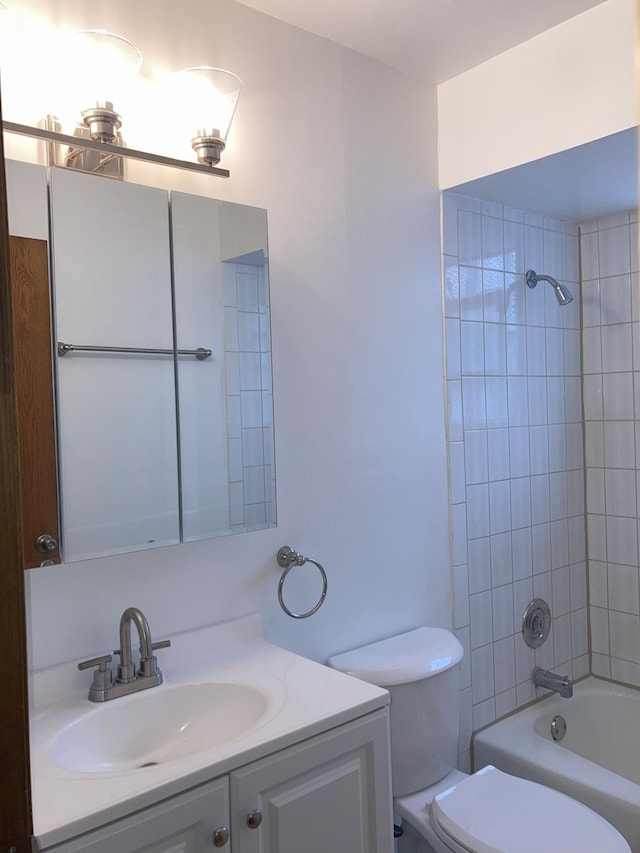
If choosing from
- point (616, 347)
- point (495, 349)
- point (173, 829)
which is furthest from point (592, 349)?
point (173, 829)

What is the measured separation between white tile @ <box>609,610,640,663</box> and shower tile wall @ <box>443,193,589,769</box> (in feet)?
0.36

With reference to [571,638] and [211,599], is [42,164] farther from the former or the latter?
[571,638]

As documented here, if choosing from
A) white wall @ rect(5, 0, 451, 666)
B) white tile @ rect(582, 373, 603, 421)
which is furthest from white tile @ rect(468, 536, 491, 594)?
white tile @ rect(582, 373, 603, 421)

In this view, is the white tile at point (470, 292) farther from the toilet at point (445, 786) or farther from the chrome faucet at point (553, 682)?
the chrome faucet at point (553, 682)

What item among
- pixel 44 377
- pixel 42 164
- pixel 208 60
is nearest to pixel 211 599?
pixel 44 377

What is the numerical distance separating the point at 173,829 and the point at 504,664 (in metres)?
1.61

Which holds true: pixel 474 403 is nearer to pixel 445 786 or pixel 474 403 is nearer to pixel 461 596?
pixel 461 596

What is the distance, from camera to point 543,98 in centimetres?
202

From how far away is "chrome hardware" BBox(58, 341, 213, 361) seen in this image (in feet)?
4.79

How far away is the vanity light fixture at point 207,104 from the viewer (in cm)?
166

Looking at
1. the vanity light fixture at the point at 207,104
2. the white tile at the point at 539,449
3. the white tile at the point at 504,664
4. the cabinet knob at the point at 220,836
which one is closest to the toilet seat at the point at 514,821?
the white tile at the point at 504,664

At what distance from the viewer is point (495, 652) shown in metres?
2.49

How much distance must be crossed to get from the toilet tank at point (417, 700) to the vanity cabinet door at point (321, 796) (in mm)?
336

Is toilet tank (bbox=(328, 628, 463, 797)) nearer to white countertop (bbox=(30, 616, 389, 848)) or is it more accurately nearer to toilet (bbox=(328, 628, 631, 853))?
toilet (bbox=(328, 628, 631, 853))
